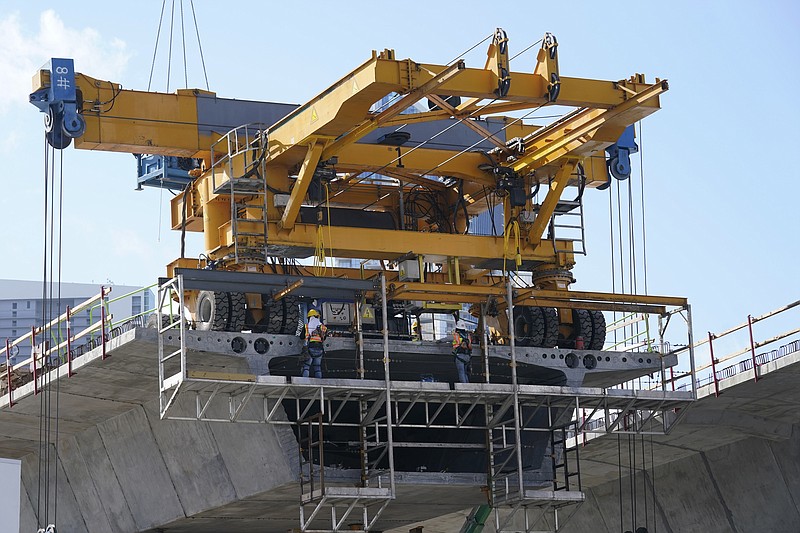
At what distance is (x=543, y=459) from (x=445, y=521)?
12.4 meters

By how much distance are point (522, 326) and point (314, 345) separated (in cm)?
501

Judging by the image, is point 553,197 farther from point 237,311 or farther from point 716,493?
point 716,493

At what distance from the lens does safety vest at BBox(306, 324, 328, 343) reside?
77.0 feet

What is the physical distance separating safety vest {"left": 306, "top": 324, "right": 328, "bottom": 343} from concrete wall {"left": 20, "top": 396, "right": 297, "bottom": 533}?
177 cm

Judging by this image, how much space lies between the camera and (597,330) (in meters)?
27.2

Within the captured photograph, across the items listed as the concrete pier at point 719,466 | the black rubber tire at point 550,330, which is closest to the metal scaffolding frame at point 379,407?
the black rubber tire at point 550,330

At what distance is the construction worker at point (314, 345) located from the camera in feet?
77.0

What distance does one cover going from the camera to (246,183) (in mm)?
25234

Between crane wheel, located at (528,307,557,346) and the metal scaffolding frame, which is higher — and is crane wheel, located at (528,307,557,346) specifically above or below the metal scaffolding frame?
above

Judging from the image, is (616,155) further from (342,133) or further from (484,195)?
(342,133)

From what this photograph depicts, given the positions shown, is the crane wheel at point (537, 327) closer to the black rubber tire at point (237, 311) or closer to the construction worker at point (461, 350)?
the construction worker at point (461, 350)

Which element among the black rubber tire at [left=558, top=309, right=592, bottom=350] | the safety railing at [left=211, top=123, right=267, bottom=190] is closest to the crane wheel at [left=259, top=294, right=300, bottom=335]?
the safety railing at [left=211, top=123, right=267, bottom=190]

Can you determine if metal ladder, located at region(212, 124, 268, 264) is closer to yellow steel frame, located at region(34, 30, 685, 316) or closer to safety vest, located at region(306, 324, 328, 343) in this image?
yellow steel frame, located at region(34, 30, 685, 316)

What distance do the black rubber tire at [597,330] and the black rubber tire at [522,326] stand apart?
1.36m
